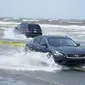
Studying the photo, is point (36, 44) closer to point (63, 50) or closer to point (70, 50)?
point (63, 50)

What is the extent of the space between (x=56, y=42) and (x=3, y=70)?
310cm

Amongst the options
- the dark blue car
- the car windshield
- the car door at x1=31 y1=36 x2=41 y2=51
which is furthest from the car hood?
the car door at x1=31 y1=36 x2=41 y2=51

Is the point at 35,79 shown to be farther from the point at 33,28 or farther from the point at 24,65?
the point at 33,28

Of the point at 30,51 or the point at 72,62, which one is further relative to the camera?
the point at 30,51

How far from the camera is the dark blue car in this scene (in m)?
15.6

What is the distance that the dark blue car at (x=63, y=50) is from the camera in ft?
51.2

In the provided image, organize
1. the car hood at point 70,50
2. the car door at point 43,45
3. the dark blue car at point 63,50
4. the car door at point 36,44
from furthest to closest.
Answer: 1. the car door at point 36,44
2. the car door at point 43,45
3. the car hood at point 70,50
4. the dark blue car at point 63,50

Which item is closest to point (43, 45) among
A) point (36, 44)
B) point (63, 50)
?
point (36, 44)

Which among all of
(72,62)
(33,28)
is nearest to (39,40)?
(72,62)

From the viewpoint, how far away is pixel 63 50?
52.0ft

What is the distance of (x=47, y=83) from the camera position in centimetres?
1193

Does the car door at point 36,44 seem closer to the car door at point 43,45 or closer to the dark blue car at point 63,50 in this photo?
the dark blue car at point 63,50

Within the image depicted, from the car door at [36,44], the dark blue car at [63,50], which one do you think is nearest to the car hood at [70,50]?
the dark blue car at [63,50]

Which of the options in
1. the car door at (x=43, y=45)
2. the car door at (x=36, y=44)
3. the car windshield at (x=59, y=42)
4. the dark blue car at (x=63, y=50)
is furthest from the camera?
the car door at (x=36, y=44)
